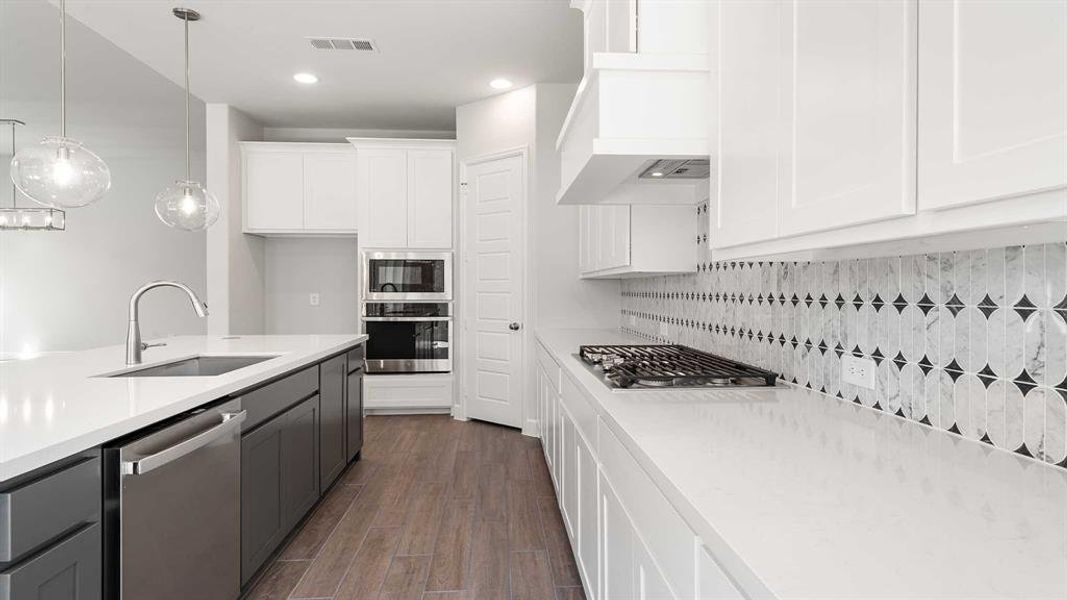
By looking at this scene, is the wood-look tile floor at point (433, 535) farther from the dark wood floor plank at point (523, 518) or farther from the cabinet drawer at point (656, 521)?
the cabinet drawer at point (656, 521)

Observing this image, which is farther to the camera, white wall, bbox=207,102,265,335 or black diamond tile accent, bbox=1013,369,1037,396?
white wall, bbox=207,102,265,335

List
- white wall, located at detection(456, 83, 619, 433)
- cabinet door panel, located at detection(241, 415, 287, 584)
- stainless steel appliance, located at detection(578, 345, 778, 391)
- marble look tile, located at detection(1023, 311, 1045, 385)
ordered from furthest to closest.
Result: white wall, located at detection(456, 83, 619, 433) < cabinet door panel, located at detection(241, 415, 287, 584) < stainless steel appliance, located at detection(578, 345, 778, 391) < marble look tile, located at detection(1023, 311, 1045, 385)

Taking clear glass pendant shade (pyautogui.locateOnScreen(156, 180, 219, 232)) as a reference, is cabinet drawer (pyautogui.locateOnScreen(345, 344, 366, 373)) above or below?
below

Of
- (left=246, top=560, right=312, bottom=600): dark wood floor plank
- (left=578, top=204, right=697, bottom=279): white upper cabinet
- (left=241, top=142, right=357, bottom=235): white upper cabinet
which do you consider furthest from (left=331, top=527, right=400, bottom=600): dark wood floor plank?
(left=241, top=142, right=357, bottom=235): white upper cabinet

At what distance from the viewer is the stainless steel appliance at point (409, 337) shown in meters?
5.20

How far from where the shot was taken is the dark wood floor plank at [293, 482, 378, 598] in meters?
2.24

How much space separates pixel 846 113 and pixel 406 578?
7.37 feet

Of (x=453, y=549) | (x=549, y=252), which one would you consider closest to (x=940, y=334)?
(x=453, y=549)

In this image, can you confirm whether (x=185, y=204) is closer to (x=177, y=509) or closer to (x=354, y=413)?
(x=354, y=413)

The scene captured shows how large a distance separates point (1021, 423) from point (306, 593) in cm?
231

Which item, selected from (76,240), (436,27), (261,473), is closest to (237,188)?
(436,27)

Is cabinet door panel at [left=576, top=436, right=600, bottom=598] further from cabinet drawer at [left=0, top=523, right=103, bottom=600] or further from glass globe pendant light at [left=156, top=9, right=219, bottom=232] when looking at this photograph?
glass globe pendant light at [left=156, top=9, right=219, bottom=232]

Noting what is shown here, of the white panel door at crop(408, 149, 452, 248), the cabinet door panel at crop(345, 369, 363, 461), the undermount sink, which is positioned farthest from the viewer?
the white panel door at crop(408, 149, 452, 248)

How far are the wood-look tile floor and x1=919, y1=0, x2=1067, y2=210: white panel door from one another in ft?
6.48
